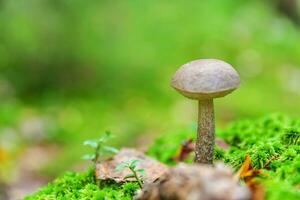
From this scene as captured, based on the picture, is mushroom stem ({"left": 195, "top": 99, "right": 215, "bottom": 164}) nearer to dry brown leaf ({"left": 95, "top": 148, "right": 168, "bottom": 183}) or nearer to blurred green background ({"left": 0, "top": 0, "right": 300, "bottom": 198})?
dry brown leaf ({"left": 95, "top": 148, "right": 168, "bottom": 183})

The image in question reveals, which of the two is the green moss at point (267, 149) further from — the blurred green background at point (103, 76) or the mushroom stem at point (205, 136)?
the blurred green background at point (103, 76)

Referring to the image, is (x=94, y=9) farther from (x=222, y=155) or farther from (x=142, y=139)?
(x=222, y=155)

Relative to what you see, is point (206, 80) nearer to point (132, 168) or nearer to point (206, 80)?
point (206, 80)

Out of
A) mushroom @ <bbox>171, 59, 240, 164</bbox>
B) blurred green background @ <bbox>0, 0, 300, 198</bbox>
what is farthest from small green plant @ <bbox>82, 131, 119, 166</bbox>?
blurred green background @ <bbox>0, 0, 300, 198</bbox>

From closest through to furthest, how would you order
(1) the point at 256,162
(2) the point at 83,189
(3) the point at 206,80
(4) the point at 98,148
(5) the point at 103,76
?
(3) the point at 206,80
(1) the point at 256,162
(2) the point at 83,189
(4) the point at 98,148
(5) the point at 103,76

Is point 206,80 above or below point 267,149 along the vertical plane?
above

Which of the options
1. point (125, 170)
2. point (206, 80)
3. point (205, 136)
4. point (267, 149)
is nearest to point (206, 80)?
point (206, 80)

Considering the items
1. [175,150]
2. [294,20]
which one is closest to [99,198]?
[175,150]
